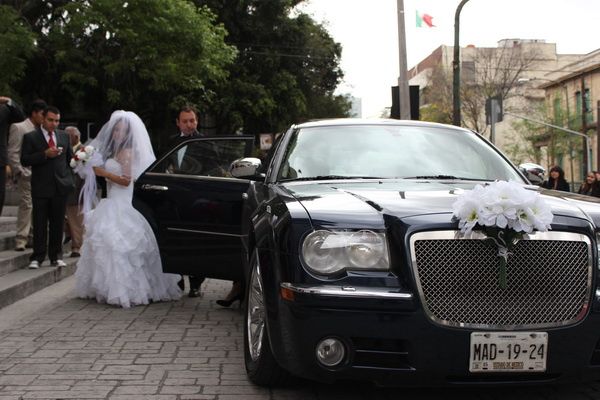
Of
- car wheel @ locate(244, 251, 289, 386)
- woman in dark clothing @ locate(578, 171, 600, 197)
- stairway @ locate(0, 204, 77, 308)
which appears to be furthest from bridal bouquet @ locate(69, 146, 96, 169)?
woman in dark clothing @ locate(578, 171, 600, 197)

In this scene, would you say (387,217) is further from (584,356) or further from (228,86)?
(228,86)

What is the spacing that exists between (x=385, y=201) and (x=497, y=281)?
2.27 ft

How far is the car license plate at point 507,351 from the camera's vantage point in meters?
3.45

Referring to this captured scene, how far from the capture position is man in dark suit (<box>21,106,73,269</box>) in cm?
855

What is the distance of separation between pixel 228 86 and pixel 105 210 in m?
24.3

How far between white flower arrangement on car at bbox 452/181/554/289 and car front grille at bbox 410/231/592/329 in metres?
0.05

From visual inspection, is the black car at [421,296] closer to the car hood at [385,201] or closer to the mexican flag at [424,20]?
the car hood at [385,201]

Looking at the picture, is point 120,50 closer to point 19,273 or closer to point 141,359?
point 19,273

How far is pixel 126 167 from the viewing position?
7715 mm

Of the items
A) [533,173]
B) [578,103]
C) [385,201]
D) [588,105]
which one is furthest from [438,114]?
[385,201]

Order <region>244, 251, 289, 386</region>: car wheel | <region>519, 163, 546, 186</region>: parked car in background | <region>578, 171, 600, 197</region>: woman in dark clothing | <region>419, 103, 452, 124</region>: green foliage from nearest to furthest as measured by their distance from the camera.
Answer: <region>244, 251, 289, 386</region>: car wheel → <region>519, 163, 546, 186</region>: parked car in background → <region>578, 171, 600, 197</region>: woman in dark clothing → <region>419, 103, 452, 124</region>: green foliage

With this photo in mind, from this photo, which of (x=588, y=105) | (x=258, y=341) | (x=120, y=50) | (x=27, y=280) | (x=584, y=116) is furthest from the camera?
(x=588, y=105)

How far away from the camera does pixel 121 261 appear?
7281 millimetres

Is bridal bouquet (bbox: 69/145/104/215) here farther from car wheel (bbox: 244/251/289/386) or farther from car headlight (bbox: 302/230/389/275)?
car headlight (bbox: 302/230/389/275)
